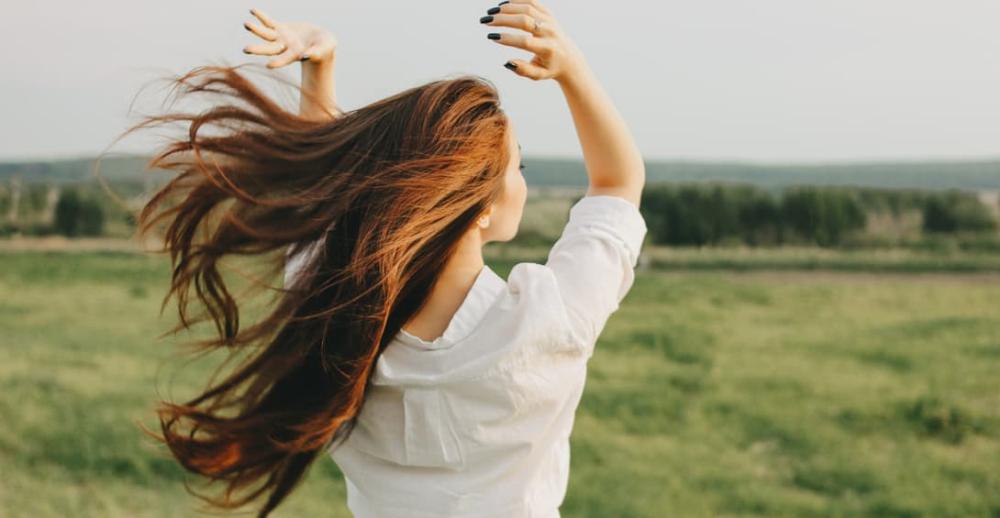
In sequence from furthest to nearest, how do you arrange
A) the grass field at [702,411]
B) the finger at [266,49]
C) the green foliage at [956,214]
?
the green foliage at [956,214]
the grass field at [702,411]
the finger at [266,49]

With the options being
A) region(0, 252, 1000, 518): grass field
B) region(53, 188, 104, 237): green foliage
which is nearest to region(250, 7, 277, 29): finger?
region(0, 252, 1000, 518): grass field

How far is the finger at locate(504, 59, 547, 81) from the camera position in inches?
61.2

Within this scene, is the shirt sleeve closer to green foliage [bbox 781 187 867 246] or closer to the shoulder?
the shoulder

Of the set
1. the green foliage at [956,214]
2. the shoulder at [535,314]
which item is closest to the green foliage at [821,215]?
the green foliage at [956,214]

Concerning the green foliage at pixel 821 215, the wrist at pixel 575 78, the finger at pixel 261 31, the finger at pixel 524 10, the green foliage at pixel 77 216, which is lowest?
the green foliage at pixel 77 216

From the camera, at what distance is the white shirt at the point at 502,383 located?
5.31ft

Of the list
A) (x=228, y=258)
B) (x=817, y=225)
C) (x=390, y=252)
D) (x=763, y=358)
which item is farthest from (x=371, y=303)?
(x=817, y=225)

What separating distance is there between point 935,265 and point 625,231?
1464 cm

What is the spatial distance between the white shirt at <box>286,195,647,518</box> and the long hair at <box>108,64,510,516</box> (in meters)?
0.09

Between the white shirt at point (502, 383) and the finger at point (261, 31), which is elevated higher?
the finger at point (261, 31)

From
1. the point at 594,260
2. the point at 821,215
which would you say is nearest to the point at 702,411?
the point at 594,260

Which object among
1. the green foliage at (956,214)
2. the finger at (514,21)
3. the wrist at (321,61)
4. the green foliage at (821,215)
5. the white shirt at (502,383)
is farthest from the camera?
the green foliage at (956,214)

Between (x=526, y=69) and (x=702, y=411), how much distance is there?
640cm

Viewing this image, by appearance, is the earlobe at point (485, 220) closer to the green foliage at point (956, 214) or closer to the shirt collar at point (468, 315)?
the shirt collar at point (468, 315)
